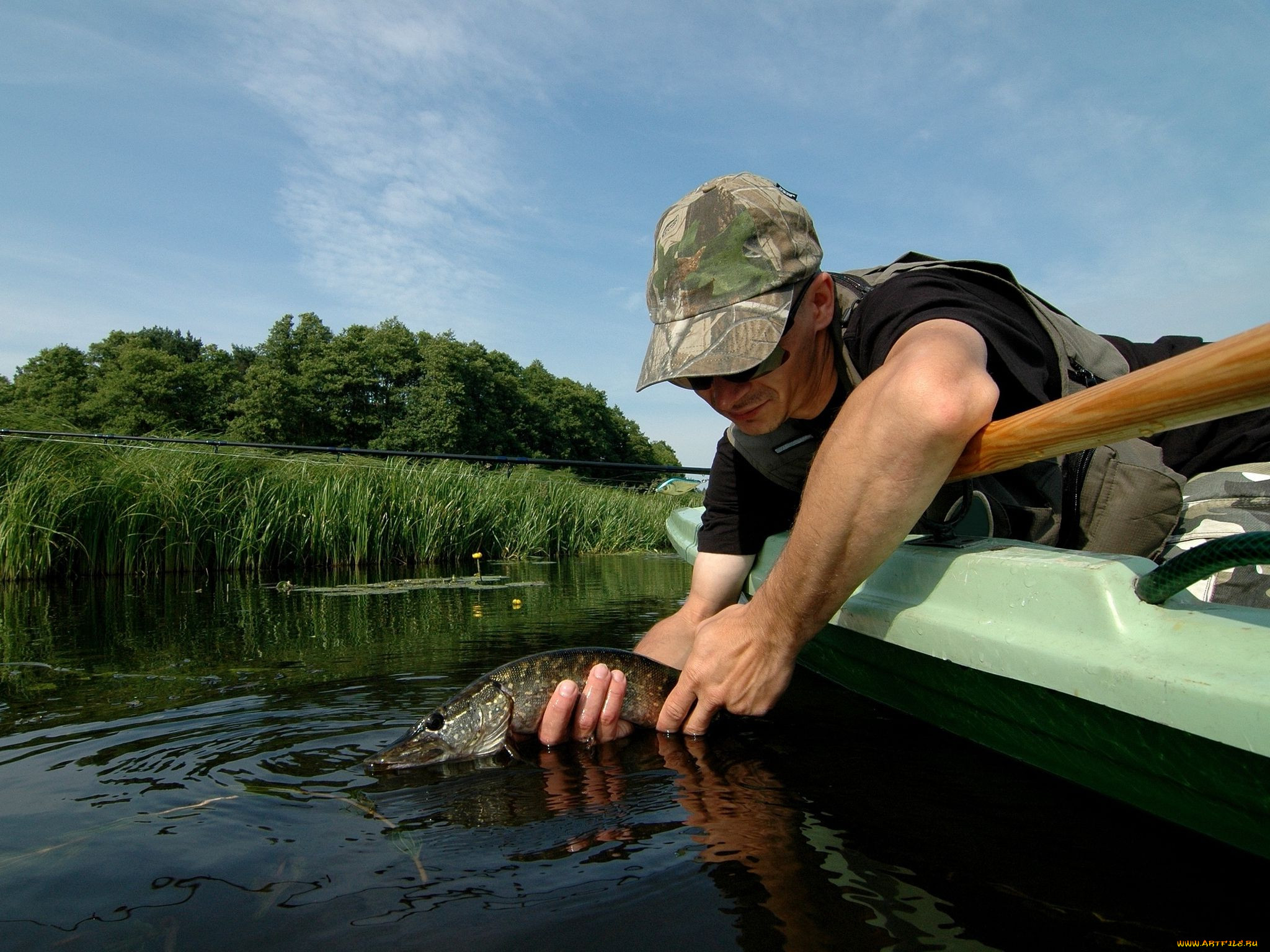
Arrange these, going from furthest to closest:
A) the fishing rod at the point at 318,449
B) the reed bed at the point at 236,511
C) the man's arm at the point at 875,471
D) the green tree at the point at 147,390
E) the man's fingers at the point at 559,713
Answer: the green tree at the point at 147,390, the fishing rod at the point at 318,449, the reed bed at the point at 236,511, the man's fingers at the point at 559,713, the man's arm at the point at 875,471

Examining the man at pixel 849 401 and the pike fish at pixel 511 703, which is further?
the pike fish at pixel 511 703

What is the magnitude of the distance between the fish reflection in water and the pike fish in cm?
7

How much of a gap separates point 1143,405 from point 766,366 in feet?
3.64

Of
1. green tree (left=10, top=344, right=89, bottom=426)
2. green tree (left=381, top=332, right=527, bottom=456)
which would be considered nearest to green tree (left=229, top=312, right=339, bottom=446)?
green tree (left=381, top=332, right=527, bottom=456)

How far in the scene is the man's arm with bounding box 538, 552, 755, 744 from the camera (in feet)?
8.73

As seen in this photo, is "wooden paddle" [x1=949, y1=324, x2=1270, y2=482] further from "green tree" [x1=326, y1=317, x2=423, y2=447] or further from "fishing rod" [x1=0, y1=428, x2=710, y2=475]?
"green tree" [x1=326, y1=317, x2=423, y2=447]

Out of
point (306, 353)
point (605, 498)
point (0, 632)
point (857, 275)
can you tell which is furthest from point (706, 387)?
point (306, 353)

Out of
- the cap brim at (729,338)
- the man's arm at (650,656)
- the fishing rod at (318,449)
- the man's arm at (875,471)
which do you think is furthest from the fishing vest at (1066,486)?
the fishing rod at (318,449)

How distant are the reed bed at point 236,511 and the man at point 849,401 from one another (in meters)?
8.10

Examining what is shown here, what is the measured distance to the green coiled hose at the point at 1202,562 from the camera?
128cm

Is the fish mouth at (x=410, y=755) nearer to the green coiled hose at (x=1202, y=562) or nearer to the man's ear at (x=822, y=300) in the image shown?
the man's ear at (x=822, y=300)

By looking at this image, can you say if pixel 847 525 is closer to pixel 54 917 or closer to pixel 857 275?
pixel 857 275

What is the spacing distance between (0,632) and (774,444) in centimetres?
503

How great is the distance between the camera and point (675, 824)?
2.00 meters
